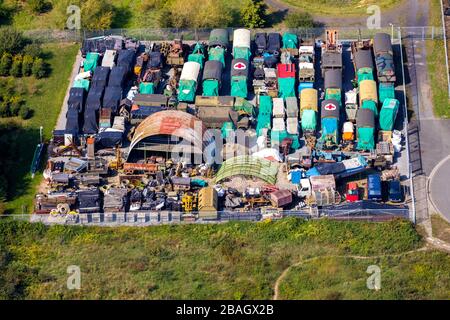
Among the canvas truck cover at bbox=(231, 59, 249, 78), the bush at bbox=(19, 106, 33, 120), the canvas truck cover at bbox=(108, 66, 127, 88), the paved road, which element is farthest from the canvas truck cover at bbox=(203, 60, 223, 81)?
the bush at bbox=(19, 106, 33, 120)

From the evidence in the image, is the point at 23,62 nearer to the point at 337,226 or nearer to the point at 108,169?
the point at 108,169

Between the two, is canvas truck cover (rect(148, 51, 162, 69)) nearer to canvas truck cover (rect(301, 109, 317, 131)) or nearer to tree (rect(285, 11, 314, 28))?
tree (rect(285, 11, 314, 28))

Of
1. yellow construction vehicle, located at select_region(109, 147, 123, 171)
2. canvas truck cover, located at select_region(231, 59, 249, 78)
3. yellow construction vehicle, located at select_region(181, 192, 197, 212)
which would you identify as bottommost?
yellow construction vehicle, located at select_region(181, 192, 197, 212)

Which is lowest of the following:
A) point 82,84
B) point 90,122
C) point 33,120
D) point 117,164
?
point 117,164

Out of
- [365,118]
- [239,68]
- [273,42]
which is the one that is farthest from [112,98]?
[365,118]

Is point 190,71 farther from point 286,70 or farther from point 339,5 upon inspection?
point 339,5

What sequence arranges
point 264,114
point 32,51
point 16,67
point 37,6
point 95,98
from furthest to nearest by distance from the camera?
1. point 37,6
2. point 32,51
3. point 16,67
4. point 95,98
5. point 264,114
